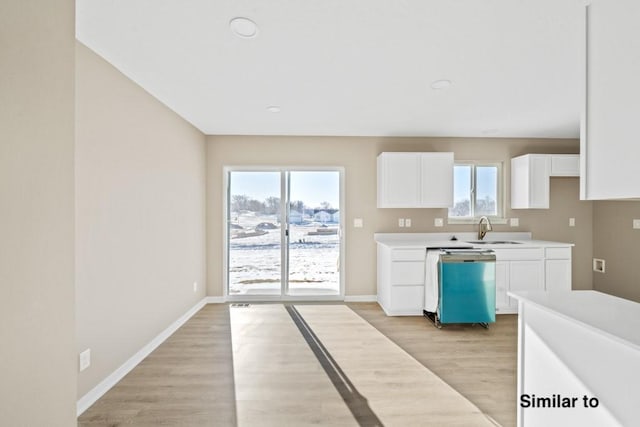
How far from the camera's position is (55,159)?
3.31 ft

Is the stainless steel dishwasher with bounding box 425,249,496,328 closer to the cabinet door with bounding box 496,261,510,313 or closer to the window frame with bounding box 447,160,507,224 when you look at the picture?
the cabinet door with bounding box 496,261,510,313

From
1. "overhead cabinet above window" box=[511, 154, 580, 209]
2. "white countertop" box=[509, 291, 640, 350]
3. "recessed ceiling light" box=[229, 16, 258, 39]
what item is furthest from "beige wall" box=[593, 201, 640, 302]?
"recessed ceiling light" box=[229, 16, 258, 39]

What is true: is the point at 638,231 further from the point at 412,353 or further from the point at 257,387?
the point at 257,387

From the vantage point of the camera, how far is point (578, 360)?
1.17 m

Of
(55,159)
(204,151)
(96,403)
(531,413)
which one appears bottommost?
(96,403)

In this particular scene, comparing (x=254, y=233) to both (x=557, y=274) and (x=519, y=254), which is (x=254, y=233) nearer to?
(x=519, y=254)

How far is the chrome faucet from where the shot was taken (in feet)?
13.7

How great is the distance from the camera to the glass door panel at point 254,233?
436cm

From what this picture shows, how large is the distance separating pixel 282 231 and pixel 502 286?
2998 millimetres

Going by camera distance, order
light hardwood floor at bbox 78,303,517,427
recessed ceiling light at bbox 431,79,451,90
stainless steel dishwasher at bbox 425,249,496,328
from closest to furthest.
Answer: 1. light hardwood floor at bbox 78,303,517,427
2. recessed ceiling light at bbox 431,79,451,90
3. stainless steel dishwasher at bbox 425,249,496,328

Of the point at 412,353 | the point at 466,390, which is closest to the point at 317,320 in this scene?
the point at 412,353

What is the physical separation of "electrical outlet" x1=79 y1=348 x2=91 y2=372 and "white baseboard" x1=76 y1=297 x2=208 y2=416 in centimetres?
20

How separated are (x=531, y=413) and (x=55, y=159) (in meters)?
2.25

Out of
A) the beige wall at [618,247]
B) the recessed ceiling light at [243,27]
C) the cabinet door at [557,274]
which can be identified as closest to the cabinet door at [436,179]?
the cabinet door at [557,274]
